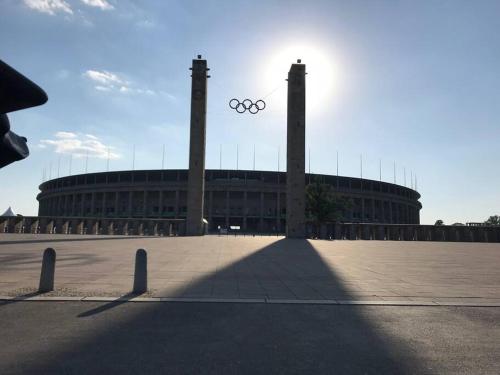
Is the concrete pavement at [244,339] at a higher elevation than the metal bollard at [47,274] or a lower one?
lower

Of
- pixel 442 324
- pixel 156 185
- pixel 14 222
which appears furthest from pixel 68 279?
pixel 156 185

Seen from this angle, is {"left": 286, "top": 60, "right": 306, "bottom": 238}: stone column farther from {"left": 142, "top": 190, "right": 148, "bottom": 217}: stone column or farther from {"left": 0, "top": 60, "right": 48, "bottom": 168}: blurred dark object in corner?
{"left": 142, "top": 190, "right": 148, "bottom": 217}: stone column

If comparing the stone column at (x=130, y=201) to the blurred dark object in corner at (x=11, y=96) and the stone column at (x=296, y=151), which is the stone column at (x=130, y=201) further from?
the blurred dark object in corner at (x=11, y=96)

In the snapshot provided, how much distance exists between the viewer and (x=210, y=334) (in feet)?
18.9

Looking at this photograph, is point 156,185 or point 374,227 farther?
point 156,185

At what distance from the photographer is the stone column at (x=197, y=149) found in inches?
1898

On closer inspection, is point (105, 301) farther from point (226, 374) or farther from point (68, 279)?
point (226, 374)

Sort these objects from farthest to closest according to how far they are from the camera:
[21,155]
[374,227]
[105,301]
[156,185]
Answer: [156,185]
[374,227]
[105,301]
[21,155]

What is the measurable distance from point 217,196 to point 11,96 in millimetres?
89369

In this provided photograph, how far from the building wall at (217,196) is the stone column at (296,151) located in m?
41.1

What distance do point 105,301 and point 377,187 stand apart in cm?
10020

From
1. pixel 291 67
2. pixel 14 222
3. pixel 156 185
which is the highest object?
pixel 291 67

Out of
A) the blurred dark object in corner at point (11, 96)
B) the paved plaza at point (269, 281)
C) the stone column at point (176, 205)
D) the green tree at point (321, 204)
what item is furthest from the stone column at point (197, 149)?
the blurred dark object in corner at point (11, 96)

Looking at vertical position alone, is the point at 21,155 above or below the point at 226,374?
above
